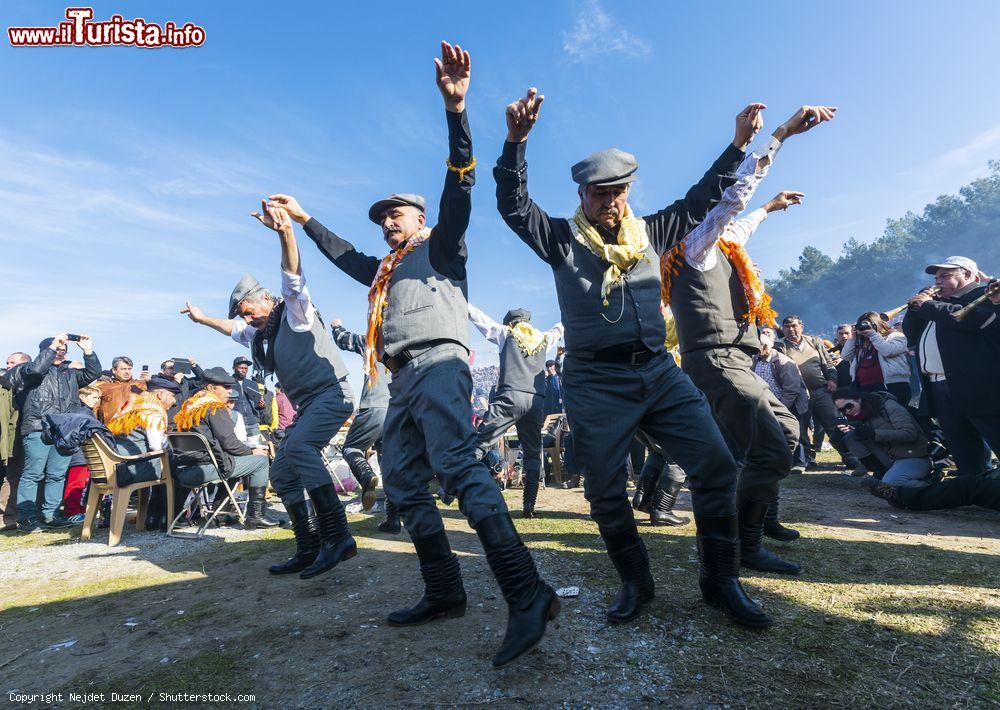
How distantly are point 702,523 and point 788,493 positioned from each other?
4.42 metres

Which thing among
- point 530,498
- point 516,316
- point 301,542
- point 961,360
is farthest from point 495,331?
point 961,360

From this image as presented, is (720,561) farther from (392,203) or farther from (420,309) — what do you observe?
(392,203)

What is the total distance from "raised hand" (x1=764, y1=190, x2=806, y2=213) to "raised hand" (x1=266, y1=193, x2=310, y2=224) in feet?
11.5

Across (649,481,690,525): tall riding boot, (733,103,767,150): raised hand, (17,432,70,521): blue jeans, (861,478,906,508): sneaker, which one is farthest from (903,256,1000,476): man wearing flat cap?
(17,432,70,521): blue jeans

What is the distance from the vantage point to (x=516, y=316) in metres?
6.68

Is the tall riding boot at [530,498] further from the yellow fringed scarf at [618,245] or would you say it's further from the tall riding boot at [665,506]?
the yellow fringed scarf at [618,245]

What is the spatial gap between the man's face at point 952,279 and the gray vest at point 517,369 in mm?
4460

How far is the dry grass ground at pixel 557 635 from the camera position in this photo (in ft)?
6.77

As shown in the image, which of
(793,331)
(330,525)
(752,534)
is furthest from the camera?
(793,331)

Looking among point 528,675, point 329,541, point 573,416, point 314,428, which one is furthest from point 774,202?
point 329,541

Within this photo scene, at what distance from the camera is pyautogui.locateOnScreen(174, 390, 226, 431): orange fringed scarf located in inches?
243

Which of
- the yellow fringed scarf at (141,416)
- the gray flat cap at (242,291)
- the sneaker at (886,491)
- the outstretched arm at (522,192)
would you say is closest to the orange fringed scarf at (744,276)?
the outstretched arm at (522,192)

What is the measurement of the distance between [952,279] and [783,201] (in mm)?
3280

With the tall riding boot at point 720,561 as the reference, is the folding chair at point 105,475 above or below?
above
